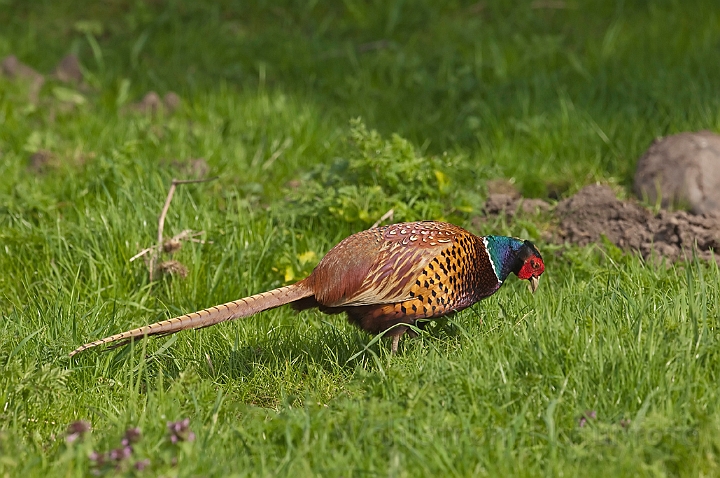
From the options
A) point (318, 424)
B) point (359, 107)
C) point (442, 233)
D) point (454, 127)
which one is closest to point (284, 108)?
point (359, 107)

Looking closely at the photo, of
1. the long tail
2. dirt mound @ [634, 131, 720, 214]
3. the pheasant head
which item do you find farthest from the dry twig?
dirt mound @ [634, 131, 720, 214]

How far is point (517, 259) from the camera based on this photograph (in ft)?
14.1

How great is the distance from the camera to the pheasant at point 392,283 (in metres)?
3.99

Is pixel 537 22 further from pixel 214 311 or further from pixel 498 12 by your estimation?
pixel 214 311

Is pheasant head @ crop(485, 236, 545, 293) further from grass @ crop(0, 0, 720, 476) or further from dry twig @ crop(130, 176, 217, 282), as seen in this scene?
dry twig @ crop(130, 176, 217, 282)

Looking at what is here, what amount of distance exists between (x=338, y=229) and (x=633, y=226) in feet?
5.33

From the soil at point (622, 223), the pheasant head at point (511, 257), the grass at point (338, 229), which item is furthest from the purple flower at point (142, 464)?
the soil at point (622, 223)

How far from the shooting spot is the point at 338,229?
5.41 meters

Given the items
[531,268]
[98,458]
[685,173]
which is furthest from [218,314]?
[685,173]

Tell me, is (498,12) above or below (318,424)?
above

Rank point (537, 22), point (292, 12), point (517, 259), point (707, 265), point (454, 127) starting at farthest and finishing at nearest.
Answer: point (292, 12), point (537, 22), point (454, 127), point (707, 265), point (517, 259)

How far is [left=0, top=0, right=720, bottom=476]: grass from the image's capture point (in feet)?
10.5

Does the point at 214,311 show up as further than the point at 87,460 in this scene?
Yes

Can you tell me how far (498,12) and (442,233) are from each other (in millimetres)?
4482
